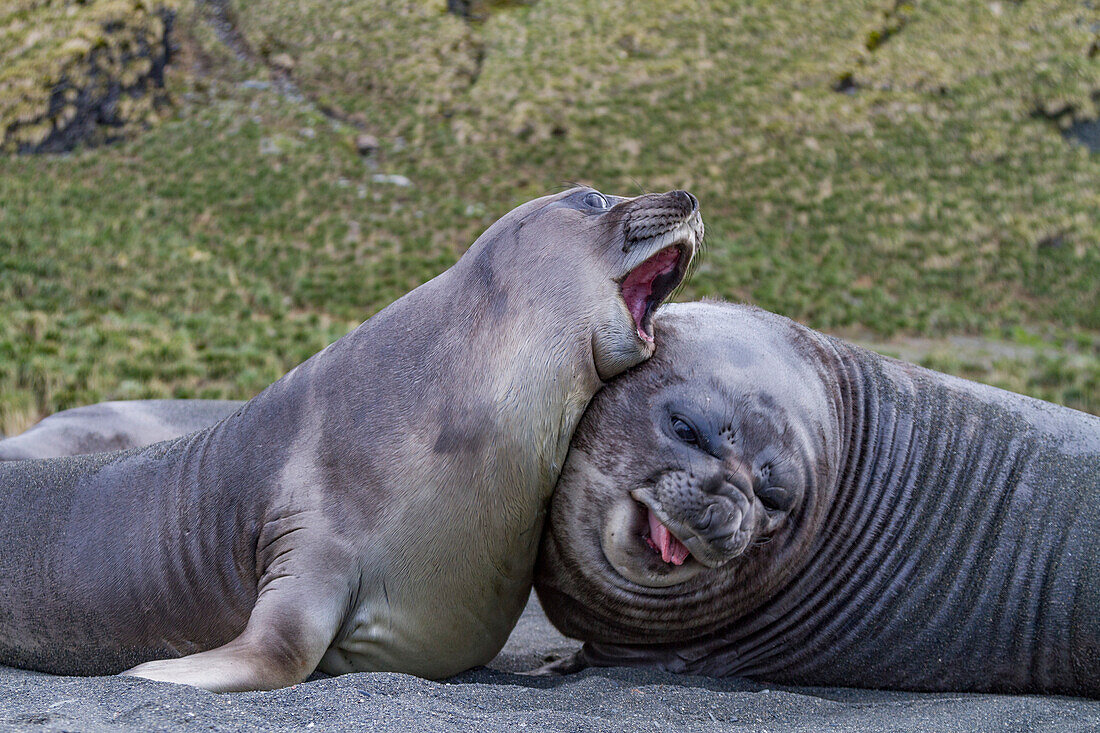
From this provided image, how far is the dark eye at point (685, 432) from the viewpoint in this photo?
354 centimetres

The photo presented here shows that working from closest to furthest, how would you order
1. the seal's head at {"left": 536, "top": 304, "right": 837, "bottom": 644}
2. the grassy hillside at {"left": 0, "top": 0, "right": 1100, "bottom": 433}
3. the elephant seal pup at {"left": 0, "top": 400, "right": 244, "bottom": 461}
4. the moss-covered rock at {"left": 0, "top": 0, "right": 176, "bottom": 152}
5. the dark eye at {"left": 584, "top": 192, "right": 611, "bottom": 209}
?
the seal's head at {"left": 536, "top": 304, "right": 837, "bottom": 644} → the dark eye at {"left": 584, "top": 192, "right": 611, "bottom": 209} → the elephant seal pup at {"left": 0, "top": 400, "right": 244, "bottom": 461} → the grassy hillside at {"left": 0, "top": 0, "right": 1100, "bottom": 433} → the moss-covered rock at {"left": 0, "top": 0, "right": 176, "bottom": 152}

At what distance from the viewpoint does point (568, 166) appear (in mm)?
21844

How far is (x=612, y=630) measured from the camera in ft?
12.8

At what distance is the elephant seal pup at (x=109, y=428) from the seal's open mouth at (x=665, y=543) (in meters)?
2.80

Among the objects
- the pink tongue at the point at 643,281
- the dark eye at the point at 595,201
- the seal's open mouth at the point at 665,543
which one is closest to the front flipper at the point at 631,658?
the seal's open mouth at the point at 665,543

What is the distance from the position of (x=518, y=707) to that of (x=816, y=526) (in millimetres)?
1523

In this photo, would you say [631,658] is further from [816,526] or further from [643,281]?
[643,281]

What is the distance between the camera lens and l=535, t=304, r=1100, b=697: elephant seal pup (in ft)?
11.6

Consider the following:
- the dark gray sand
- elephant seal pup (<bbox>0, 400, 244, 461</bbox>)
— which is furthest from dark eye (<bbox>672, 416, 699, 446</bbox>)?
elephant seal pup (<bbox>0, 400, 244, 461</bbox>)

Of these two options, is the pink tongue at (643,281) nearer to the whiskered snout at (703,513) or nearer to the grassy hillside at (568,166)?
the whiskered snout at (703,513)

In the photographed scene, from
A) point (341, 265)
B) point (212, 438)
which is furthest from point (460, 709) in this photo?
point (341, 265)

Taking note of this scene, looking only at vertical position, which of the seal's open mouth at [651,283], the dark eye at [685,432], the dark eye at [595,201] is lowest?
the dark eye at [685,432]

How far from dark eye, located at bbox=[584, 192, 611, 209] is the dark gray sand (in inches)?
70.1

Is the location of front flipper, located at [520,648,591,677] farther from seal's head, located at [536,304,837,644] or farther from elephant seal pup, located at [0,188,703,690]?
elephant seal pup, located at [0,188,703,690]
